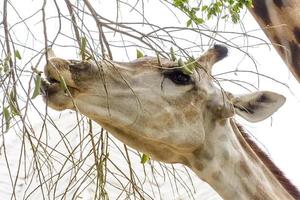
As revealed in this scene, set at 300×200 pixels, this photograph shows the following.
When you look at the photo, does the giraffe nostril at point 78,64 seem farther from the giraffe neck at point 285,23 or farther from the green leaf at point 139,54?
the giraffe neck at point 285,23

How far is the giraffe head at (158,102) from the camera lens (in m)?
3.29

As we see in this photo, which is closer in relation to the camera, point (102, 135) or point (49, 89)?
point (49, 89)

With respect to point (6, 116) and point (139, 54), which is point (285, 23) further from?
point (6, 116)

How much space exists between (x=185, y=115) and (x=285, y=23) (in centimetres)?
94

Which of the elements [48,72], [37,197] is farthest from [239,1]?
[37,197]

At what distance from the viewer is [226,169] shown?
376 centimetres

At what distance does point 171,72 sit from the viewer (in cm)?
359

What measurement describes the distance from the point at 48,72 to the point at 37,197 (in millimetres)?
3614

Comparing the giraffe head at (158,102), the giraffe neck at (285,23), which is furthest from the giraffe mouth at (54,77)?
the giraffe neck at (285,23)

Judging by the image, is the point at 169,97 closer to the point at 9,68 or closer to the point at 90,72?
the point at 90,72

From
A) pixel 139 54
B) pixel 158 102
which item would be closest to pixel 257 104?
pixel 158 102

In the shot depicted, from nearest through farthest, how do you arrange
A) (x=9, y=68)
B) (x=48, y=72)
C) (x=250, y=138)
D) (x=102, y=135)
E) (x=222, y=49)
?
(x=9, y=68), (x=48, y=72), (x=102, y=135), (x=222, y=49), (x=250, y=138)

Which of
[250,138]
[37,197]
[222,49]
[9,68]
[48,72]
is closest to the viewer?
[9,68]

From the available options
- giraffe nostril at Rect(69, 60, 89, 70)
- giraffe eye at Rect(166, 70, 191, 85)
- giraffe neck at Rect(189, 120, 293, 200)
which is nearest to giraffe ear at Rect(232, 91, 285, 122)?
giraffe neck at Rect(189, 120, 293, 200)
